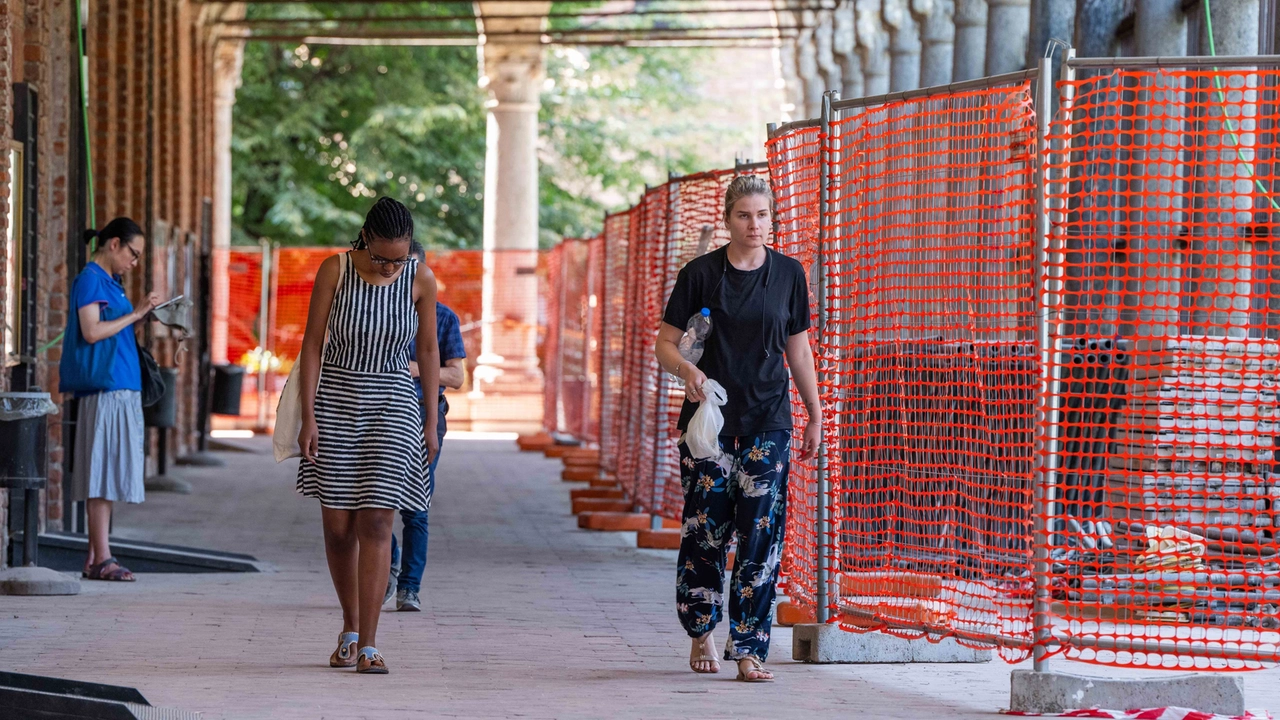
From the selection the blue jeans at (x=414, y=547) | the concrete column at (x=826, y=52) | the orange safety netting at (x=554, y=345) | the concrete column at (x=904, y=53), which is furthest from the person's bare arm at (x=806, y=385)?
the concrete column at (x=826, y=52)

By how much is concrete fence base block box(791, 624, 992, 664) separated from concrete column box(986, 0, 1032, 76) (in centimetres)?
1242

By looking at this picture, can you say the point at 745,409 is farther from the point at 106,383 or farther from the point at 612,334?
the point at 612,334

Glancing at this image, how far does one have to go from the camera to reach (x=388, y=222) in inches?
Answer: 274

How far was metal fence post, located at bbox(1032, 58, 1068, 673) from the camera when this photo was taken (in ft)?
21.5

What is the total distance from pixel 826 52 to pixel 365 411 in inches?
1035

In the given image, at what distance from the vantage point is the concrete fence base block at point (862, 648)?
7.65 metres

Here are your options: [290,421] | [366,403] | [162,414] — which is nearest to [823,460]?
[366,403]

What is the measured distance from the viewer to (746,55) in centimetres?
6272

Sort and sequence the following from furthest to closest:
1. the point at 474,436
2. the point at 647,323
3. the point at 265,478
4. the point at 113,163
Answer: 1. the point at 474,436
2. the point at 265,478
3. the point at 113,163
4. the point at 647,323

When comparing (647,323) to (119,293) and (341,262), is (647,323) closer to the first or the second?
(119,293)

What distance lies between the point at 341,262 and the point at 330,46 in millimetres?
35613

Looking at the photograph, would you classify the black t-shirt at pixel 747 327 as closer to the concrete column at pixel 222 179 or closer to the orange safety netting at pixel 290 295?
the concrete column at pixel 222 179

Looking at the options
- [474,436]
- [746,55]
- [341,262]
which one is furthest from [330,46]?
[341,262]

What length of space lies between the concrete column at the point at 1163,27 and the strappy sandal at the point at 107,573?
8.26 meters
